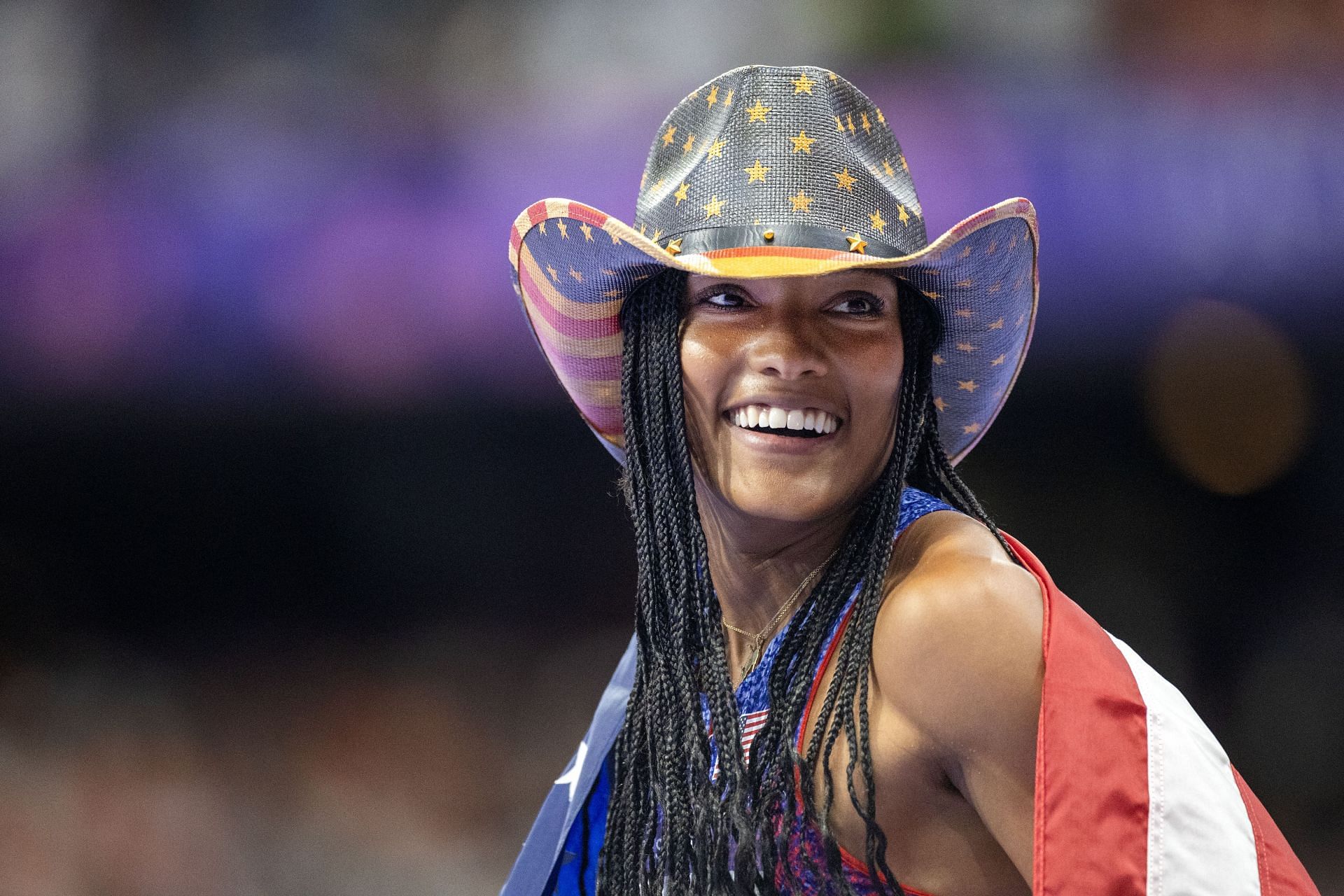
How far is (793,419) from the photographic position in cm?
120

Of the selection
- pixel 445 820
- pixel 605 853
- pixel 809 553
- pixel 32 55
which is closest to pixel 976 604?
pixel 809 553

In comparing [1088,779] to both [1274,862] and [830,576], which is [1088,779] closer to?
[1274,862]

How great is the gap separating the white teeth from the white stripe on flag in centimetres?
36

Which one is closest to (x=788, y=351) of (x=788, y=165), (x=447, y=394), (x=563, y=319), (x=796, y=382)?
(x=796, y=382)

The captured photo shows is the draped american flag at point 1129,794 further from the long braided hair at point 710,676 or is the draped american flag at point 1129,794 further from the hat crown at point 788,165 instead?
the hat crown at point 788,165

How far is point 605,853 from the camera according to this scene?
133 centimetres

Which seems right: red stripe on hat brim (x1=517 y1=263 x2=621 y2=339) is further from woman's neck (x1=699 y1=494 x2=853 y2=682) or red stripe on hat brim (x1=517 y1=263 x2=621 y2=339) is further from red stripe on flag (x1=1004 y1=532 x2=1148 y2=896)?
red stripe on flag (x1=1004 y1=532 x2=1148 y2=896)

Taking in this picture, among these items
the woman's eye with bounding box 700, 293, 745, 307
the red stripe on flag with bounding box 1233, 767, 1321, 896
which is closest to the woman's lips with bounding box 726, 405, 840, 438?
the woman's eye with bounding box 700, 293, 745, 307

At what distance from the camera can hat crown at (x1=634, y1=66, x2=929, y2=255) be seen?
123cm

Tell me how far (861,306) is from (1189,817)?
56 cm

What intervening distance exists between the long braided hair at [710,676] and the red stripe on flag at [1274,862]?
1.02 ft

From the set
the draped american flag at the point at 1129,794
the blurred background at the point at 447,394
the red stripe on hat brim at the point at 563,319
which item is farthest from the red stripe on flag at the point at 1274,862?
the blurred background at the point at 447,394

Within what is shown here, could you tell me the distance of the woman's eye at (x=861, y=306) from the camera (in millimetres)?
1214

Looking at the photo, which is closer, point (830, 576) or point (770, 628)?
point (830, 576)
